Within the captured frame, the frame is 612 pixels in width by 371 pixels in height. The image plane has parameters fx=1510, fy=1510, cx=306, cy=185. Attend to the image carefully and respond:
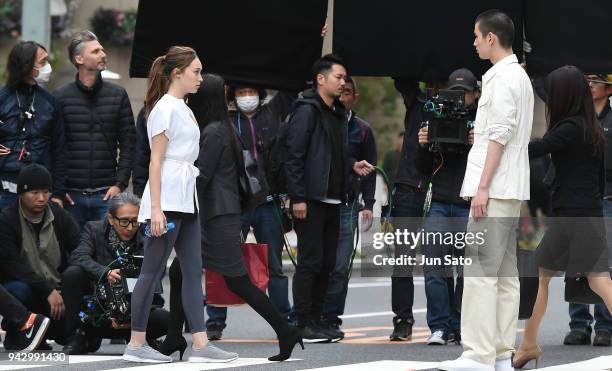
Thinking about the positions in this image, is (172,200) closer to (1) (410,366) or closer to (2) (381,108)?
(1) (410,366)

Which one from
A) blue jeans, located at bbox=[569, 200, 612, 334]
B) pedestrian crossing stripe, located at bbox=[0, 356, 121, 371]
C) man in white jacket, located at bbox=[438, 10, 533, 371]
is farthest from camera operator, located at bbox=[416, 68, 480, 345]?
pedestrian crossing stripe, located at bbox=[0, 356, 121, 371]

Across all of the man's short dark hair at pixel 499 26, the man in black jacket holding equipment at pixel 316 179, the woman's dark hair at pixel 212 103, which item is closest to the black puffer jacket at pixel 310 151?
the man in black jacket holding equipment at pixel 316 179

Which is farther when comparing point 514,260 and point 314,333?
point 314,333

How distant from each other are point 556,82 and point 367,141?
2.83 metres

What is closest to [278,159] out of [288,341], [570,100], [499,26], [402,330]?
[402,330]

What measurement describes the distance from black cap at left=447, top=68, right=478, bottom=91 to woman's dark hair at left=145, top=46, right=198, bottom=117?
78.6 inches

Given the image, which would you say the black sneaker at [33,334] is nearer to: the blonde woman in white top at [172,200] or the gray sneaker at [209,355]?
the blonde woman in white top at [172,200]

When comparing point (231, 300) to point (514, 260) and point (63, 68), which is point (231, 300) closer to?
point (514, 260)

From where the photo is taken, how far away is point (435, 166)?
10.9 meters

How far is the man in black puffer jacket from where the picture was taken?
11391 mm

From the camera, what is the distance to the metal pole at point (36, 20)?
682 inches

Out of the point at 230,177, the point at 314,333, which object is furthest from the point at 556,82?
the point at 314,333

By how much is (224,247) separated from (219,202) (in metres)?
0.29

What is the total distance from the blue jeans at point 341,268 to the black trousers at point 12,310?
250 centimetres
